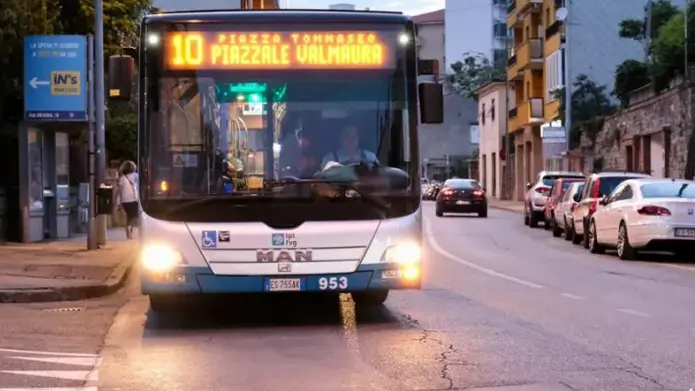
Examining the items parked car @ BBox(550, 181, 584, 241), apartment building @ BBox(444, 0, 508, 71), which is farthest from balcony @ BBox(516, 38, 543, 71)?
apartment building @ BBox(444, 0, 508, 71)

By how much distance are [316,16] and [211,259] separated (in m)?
2.69

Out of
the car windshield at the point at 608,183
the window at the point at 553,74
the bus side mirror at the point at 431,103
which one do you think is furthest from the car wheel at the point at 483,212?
the bus side mirror at the point at 431,103

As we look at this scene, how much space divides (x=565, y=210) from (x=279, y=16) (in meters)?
18.1

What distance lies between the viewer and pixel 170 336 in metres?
11.0

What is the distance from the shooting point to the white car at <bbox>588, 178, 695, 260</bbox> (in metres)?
19.1

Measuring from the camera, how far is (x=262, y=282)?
429 inches

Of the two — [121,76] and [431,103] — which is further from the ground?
[121,76]

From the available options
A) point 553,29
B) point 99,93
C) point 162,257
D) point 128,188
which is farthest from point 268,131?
point 553,29

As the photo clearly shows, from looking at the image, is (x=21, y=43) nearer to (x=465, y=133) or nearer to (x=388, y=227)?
(x=388, y=227)

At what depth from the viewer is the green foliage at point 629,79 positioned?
1774 inches

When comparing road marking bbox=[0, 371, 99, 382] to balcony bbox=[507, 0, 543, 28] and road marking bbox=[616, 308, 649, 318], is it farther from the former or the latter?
balcony bbox=[507, 0, 543, 28]

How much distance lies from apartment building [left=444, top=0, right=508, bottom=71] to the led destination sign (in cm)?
10459

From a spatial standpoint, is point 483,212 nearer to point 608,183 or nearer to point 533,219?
point 533,219

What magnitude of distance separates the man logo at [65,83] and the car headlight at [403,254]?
11.8 meters
